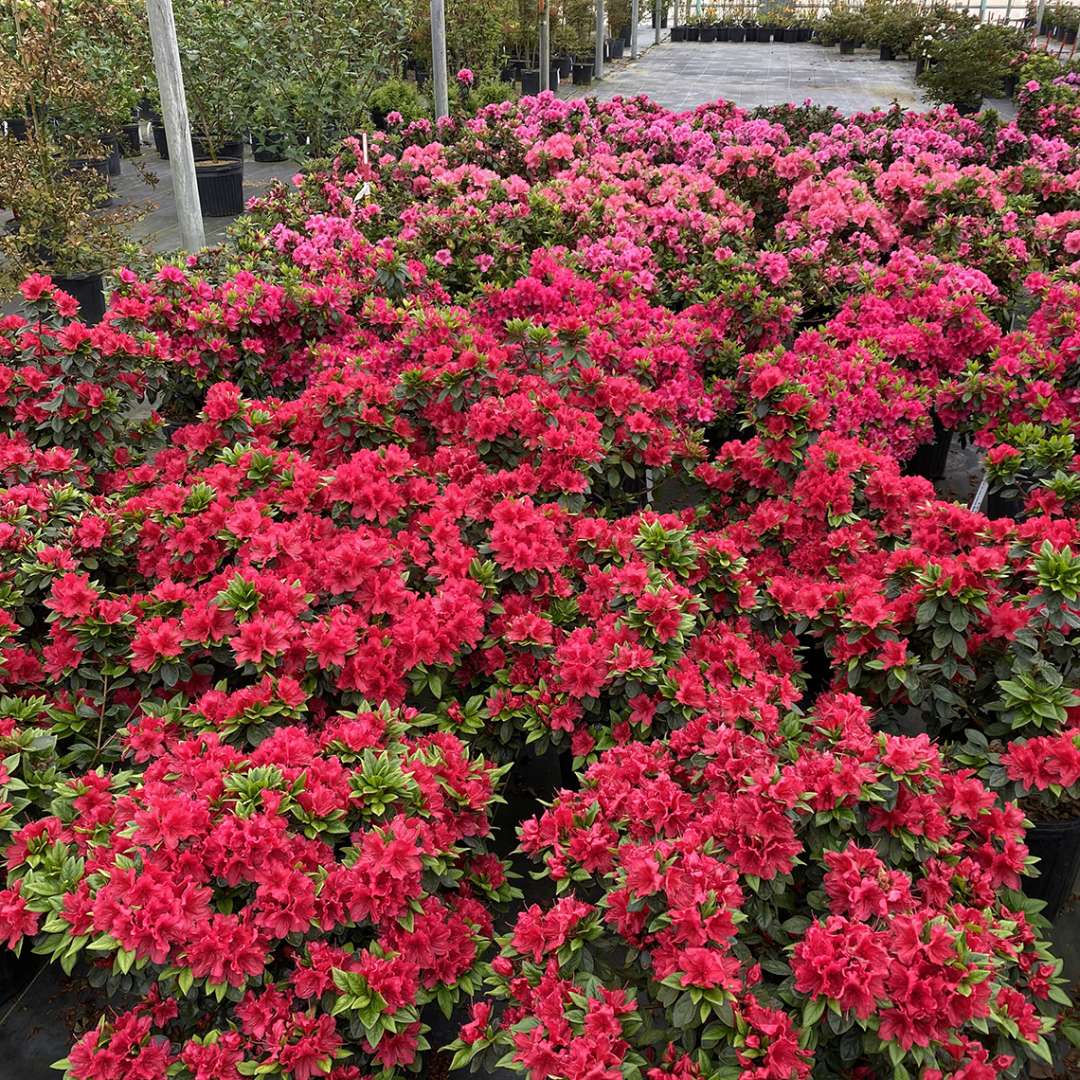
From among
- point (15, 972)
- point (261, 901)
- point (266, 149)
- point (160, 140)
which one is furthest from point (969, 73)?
point (15, 972)

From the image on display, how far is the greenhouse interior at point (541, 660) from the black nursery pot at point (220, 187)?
13.6 ft

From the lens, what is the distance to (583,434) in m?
Answer: 2.60

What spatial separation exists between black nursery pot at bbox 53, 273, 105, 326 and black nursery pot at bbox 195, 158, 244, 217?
2.93 meters

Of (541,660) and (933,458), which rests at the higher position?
(541,660)

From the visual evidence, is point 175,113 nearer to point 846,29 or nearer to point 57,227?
point 57,227

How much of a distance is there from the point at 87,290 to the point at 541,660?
4.98 metres

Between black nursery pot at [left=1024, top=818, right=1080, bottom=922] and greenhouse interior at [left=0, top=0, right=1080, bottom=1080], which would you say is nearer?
greenhouse interior at [left=0, top=0, right=1080, bottom=1080]

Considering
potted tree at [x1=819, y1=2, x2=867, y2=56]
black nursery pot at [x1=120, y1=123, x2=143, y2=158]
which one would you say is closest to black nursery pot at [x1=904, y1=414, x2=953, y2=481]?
black nursery pot at [x1=120, y1=123, x2=143, y2=158]

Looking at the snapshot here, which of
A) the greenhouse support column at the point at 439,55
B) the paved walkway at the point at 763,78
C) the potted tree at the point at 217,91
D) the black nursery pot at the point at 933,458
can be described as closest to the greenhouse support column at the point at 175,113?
the greenhouse support column at the point at 439,55

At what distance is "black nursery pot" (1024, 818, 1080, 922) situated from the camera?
212 cm

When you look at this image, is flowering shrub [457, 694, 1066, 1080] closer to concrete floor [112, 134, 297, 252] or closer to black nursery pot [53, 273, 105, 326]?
black nursery pot [53, 273, 105, 326]

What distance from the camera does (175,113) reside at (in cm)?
486

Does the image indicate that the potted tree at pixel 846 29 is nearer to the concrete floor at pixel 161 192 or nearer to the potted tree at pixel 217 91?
the concrete floor at pixel 161 192

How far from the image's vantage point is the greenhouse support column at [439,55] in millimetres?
7559
